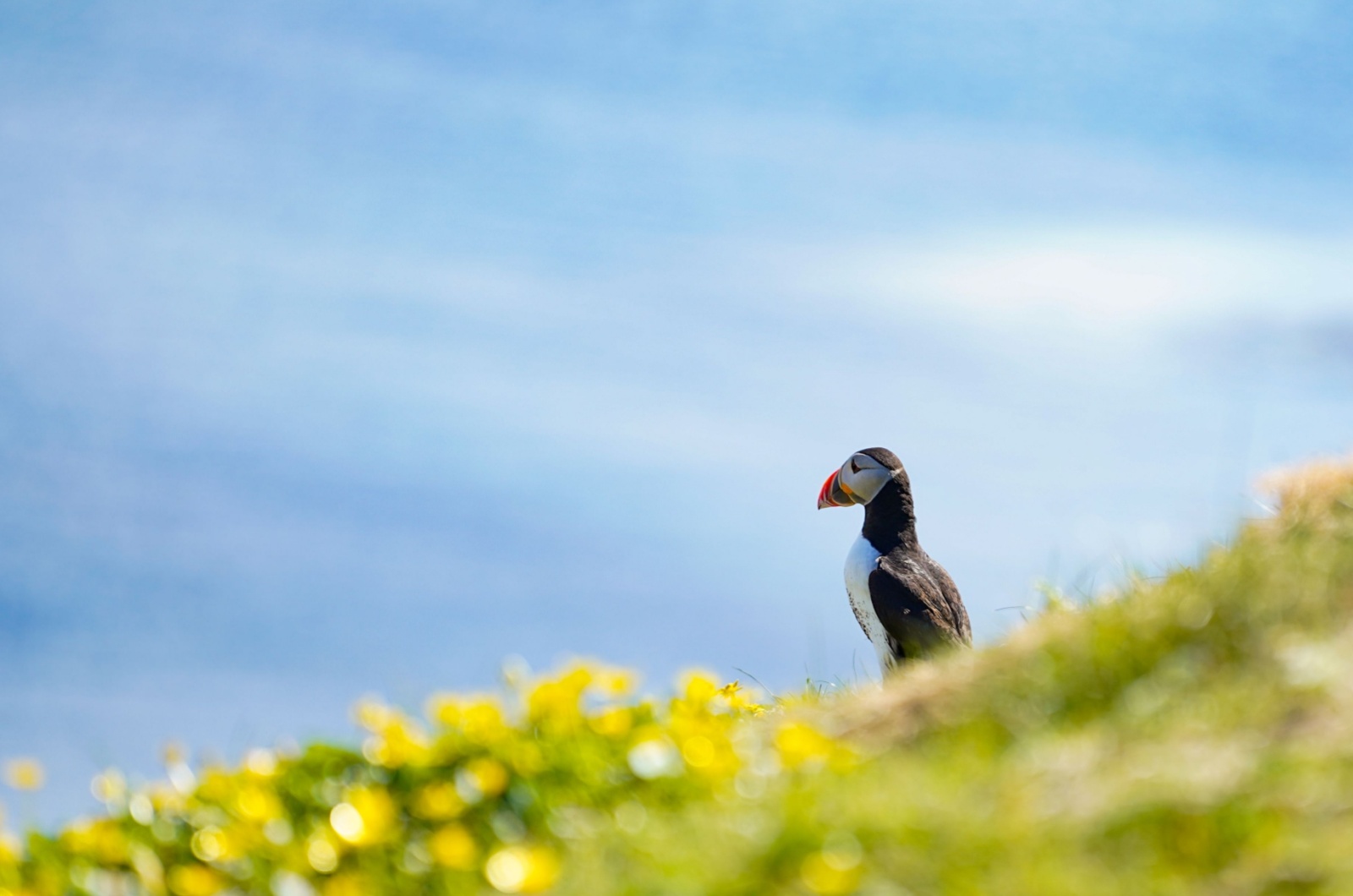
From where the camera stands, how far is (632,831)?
4000 mm

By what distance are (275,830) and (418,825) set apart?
0.50 m

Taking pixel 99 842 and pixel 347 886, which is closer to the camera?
pixel 347 886

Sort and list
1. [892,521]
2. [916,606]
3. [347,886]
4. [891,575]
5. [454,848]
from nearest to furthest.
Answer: [454,848] < [347,886] < [916,606] < [891,575] < [892,521]

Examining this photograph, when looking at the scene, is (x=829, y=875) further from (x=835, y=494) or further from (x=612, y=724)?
(x=835, y=494)

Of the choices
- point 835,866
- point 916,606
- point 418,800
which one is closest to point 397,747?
point 418,800

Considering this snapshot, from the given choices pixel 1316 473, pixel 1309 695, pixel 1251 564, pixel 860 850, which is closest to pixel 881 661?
pixel 1316 473

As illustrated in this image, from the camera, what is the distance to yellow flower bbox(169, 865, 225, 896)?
13.5 feet

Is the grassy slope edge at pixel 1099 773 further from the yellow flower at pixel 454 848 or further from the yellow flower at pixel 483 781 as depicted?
the yellow flower at pixel 483 781

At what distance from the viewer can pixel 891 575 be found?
979 centimetres

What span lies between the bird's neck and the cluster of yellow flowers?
17.5ft

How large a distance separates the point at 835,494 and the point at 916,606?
6.24 ft

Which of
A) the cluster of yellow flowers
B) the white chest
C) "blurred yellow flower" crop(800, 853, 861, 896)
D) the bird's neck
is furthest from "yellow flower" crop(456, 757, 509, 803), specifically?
the bird's neck

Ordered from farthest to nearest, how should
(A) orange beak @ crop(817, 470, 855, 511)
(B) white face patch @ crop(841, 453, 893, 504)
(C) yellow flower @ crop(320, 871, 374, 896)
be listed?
1. (A) orange beak @ crop(817, 470, 855, 511)
2. (B) white face patch @ crop(841, 453, 893, 504)
3. (C) yellow flower @ crop(320, 871, 374, 896)

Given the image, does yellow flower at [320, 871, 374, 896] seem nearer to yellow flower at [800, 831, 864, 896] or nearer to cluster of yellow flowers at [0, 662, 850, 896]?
cluster of yellow flowers at [0, 662, 850, 896]
